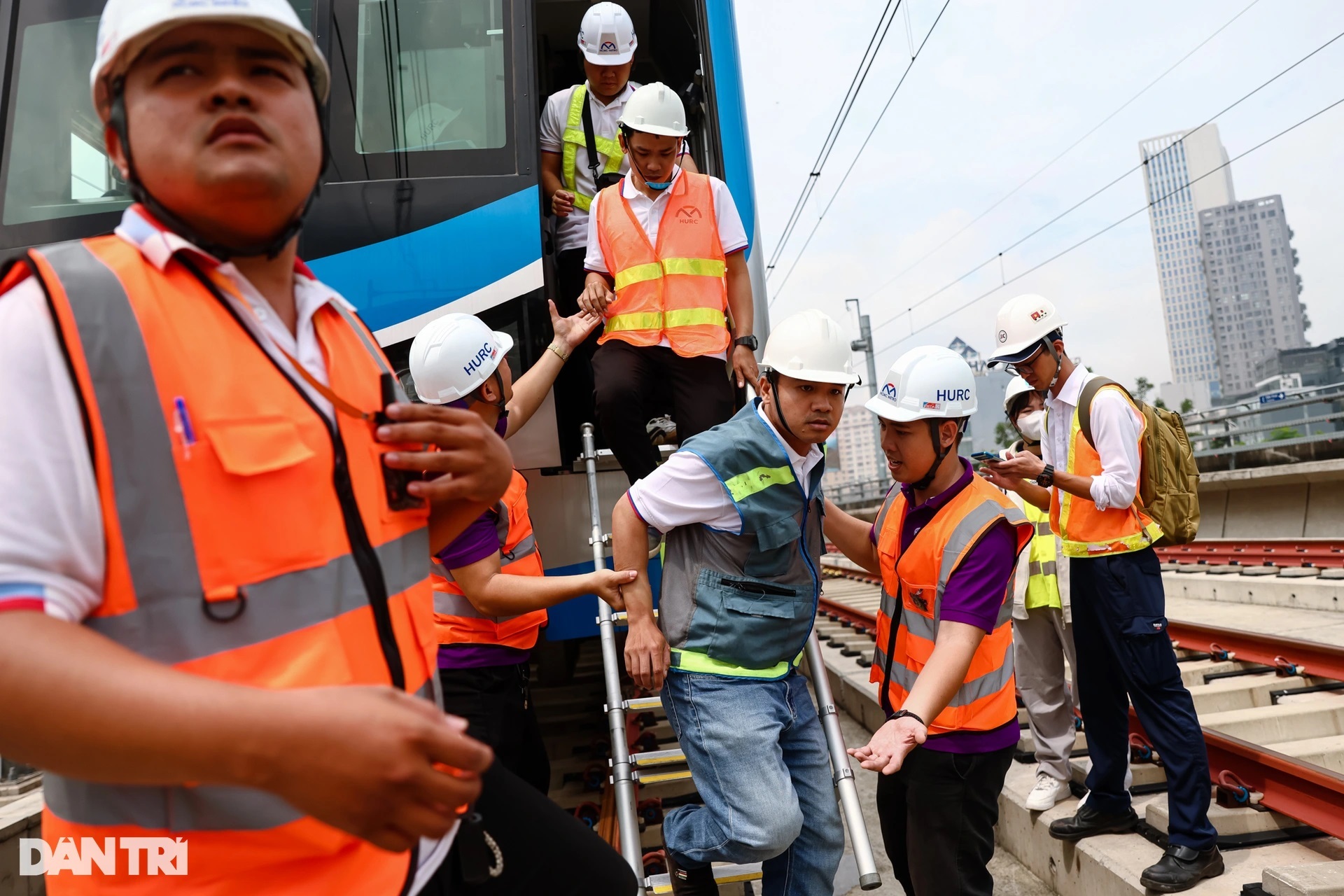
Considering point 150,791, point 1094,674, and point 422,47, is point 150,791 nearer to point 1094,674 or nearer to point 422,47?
point 1094,674

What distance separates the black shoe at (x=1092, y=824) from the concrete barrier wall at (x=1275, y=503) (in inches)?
396

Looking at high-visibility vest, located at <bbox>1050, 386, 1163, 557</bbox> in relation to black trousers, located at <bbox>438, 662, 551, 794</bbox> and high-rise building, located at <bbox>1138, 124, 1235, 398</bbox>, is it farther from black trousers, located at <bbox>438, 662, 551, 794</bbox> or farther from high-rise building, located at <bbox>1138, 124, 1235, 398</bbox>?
high-rise building, located at <bbox>1138, 124, 1235, 398</bbox>

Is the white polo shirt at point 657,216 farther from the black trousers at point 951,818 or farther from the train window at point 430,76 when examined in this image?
the black trousers at point 951,818

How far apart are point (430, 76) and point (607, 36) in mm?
931

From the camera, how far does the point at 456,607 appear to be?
3607 mm

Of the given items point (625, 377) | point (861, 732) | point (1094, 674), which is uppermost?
point (625, 377)

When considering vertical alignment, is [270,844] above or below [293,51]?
below

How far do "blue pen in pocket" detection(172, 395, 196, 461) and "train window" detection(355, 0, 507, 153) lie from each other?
3.94m

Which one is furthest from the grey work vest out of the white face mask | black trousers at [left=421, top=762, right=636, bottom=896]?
the white face mask

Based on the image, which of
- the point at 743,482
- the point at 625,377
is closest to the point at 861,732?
the point at 625,377

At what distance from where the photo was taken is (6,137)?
179 inches

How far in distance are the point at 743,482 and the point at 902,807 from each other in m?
1.44

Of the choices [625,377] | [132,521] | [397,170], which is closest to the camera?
[132,521]

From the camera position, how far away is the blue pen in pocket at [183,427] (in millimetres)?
1029
